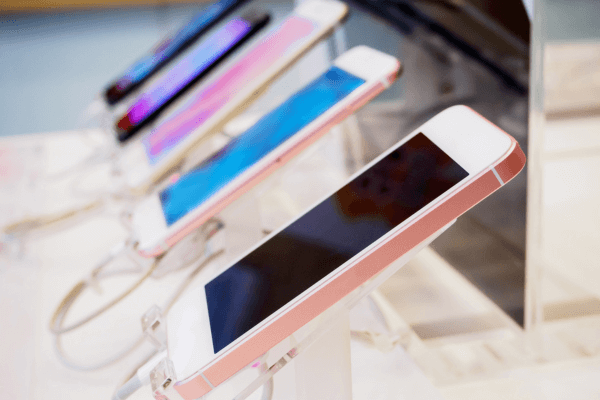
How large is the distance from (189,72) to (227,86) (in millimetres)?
125

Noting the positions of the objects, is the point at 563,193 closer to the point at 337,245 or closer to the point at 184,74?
the point at 337,245

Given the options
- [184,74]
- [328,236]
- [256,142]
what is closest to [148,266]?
[256,142]

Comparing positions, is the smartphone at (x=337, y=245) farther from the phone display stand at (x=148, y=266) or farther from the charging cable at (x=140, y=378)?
the phone display stand at (x=148, y=266)

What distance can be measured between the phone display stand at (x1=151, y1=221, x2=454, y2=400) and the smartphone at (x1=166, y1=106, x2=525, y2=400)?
1 centimetres

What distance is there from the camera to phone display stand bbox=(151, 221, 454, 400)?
0.36m

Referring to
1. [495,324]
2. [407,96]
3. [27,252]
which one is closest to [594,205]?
[495,324]

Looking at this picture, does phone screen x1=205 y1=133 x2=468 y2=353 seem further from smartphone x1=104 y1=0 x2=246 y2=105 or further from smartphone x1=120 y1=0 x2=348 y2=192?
smartphone x1=104 y1=0 x2=246 y2=105

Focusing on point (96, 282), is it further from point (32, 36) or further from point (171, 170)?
point (32, 36)

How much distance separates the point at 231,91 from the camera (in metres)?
0.77

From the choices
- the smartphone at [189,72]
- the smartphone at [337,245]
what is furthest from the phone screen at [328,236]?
the smartphone at [189,72]

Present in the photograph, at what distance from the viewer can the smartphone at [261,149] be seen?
0.54 m

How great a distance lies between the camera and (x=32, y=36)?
3.47m

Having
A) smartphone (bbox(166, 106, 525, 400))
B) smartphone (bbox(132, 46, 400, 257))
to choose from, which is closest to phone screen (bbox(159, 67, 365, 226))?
smartphone (bbox(132, 46, 400, 257))

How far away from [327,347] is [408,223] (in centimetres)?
12
